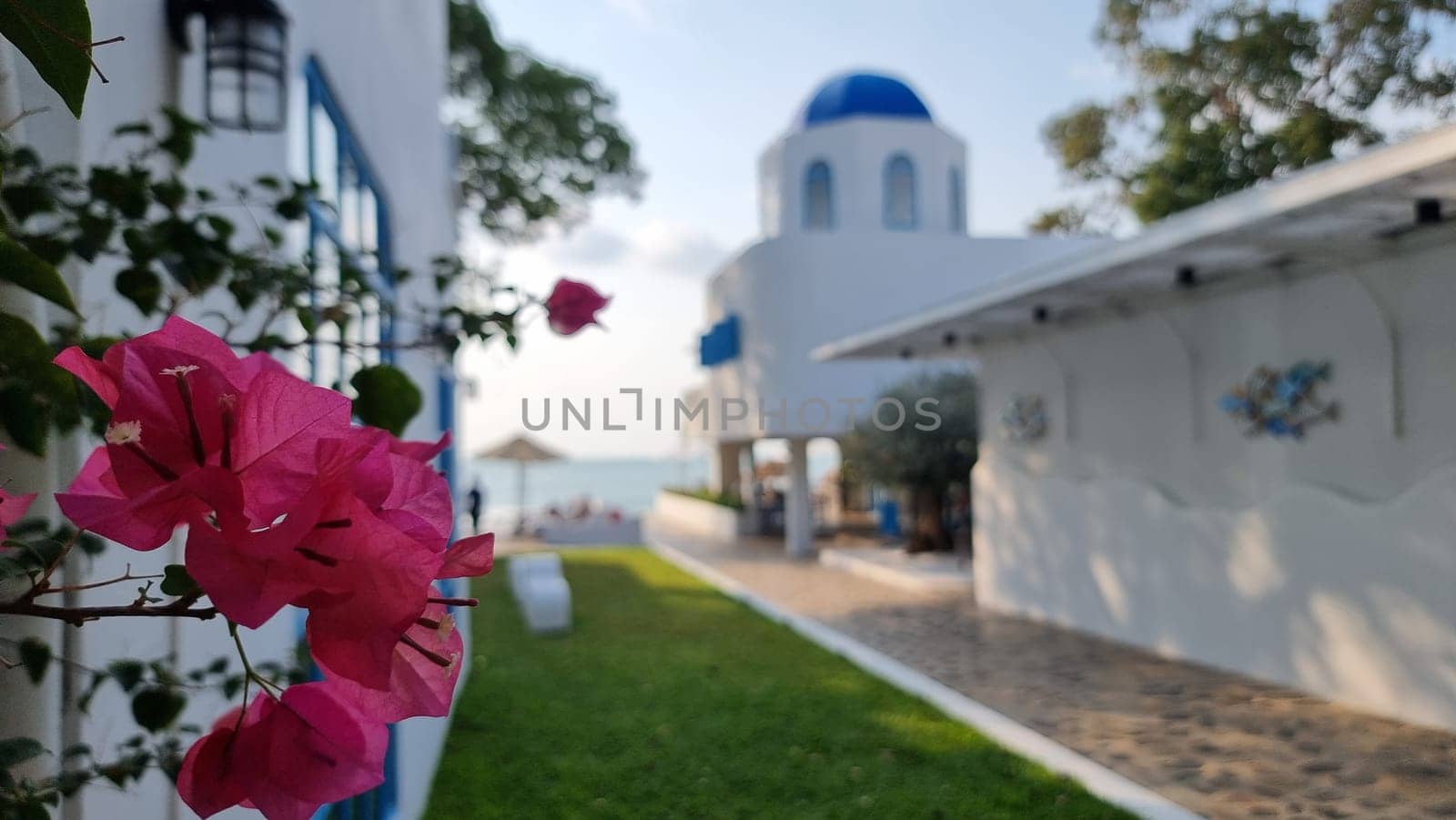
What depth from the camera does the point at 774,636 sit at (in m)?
8.19

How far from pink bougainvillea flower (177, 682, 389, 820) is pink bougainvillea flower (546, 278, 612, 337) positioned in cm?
108

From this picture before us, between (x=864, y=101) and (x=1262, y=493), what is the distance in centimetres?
1260

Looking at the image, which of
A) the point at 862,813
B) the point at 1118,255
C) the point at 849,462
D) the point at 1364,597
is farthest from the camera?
the point at 849,462

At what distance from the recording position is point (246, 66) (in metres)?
1.78

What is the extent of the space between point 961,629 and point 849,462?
5.51m

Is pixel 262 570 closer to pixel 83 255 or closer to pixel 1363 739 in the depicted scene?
pixel 83 255

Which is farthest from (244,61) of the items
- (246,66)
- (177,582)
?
(177,582)

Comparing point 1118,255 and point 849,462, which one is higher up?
point 1118,255

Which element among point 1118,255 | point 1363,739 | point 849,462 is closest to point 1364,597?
point 1363,739

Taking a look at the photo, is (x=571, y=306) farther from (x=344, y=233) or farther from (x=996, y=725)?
(x=996, y=725)

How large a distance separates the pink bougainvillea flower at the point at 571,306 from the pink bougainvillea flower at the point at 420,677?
1.09m

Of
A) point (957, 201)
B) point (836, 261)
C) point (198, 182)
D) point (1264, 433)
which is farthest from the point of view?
point (957, 201)

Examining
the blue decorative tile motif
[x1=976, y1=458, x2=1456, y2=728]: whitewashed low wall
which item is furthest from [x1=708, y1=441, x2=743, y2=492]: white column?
the blue decorative tile motif

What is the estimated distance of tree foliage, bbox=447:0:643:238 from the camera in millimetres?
16781
